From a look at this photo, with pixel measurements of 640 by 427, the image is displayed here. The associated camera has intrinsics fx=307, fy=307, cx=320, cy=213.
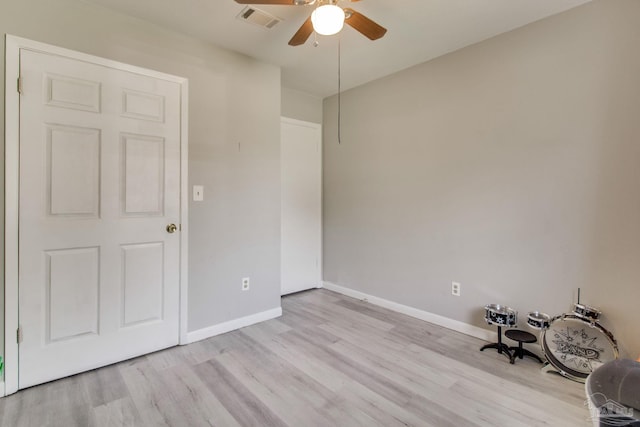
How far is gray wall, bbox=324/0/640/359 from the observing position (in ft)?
6.48

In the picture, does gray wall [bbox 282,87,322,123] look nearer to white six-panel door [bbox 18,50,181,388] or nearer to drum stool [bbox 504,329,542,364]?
white six-panel door [bbox 18,50,181,388]

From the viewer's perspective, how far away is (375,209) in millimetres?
3471

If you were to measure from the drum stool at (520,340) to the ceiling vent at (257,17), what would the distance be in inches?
114

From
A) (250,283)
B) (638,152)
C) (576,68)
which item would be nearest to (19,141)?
(250,283)

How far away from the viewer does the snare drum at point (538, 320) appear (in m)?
2.14

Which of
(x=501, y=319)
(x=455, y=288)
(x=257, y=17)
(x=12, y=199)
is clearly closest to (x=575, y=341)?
(x=501, y=319)

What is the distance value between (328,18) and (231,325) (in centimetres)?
249

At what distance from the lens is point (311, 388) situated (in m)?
1.93

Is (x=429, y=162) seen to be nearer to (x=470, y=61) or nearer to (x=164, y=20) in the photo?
(x=470, y=61)

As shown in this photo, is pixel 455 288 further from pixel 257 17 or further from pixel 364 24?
pixel 257 17

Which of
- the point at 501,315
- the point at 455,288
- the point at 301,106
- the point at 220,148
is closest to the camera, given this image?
the point at 501,315

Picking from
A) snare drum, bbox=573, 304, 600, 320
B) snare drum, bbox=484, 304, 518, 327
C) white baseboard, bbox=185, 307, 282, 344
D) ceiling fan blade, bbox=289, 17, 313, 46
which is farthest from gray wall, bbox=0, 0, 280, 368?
snare drum, bbox=573, 304, 600, 320

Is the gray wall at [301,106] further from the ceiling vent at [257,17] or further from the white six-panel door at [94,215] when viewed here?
the white six-panel door at [94,215]

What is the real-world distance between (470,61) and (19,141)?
331 cm
